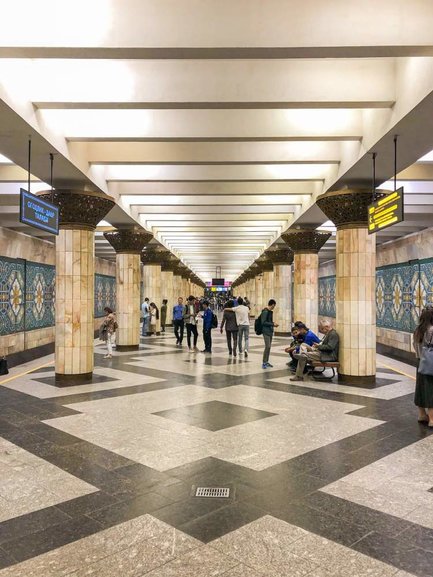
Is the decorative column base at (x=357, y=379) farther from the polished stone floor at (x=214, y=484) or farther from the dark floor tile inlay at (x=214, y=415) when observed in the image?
the dark floor tile inlay at (x=214, y=415)

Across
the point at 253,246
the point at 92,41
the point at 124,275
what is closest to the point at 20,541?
the point at 92,41

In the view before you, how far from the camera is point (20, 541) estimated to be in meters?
2.98

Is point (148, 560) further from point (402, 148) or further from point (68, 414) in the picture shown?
point (402, 148)

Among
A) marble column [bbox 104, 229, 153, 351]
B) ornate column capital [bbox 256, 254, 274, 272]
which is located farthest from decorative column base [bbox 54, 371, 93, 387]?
ornate column capital [bbox 256, 254, 274, 272]

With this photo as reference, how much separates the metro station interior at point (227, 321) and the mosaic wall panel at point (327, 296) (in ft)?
36.5

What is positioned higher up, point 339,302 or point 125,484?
point 339,302

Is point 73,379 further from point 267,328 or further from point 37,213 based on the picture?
point 267,328

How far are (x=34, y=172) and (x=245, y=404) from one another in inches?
204

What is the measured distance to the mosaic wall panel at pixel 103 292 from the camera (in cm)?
Result: 2166

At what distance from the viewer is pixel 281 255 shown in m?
20.1

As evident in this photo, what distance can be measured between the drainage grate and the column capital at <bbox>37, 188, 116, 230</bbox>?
6.51 meters

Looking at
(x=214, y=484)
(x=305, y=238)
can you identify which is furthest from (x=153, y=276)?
(x=214, y=484)

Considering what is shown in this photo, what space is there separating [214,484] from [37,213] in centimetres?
465

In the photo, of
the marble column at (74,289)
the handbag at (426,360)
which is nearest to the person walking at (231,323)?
the marble column at (74,289)
